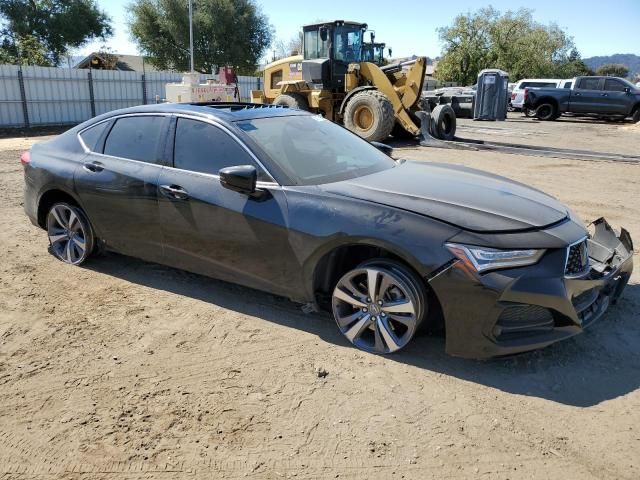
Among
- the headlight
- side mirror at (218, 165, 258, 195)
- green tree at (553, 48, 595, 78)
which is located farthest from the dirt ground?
green tree at (553, 48, 595, 78)

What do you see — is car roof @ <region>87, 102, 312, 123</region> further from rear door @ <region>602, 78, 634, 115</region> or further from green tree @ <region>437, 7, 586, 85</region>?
green tree @ <region>437, 7, 586, 85</region>

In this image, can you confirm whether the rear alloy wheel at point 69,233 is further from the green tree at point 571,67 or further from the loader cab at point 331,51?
the green tree at point 571,67

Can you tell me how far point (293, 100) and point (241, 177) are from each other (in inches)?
471

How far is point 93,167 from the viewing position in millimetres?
4699

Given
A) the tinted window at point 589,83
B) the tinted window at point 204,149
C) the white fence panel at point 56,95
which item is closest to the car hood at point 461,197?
the tinted window at point 204,149

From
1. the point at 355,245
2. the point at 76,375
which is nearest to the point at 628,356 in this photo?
the point at 355,245

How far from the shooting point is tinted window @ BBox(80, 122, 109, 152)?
487 cm

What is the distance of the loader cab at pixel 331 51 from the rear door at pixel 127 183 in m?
10.6

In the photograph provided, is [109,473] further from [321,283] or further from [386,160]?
[386,160]

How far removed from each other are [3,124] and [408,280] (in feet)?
67.8

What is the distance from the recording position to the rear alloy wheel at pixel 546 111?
26.5 m

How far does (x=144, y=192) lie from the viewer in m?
4.34

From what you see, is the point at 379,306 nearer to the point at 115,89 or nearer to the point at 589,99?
the point at 115,89

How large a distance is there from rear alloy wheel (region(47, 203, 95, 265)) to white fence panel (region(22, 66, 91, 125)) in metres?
17.8
